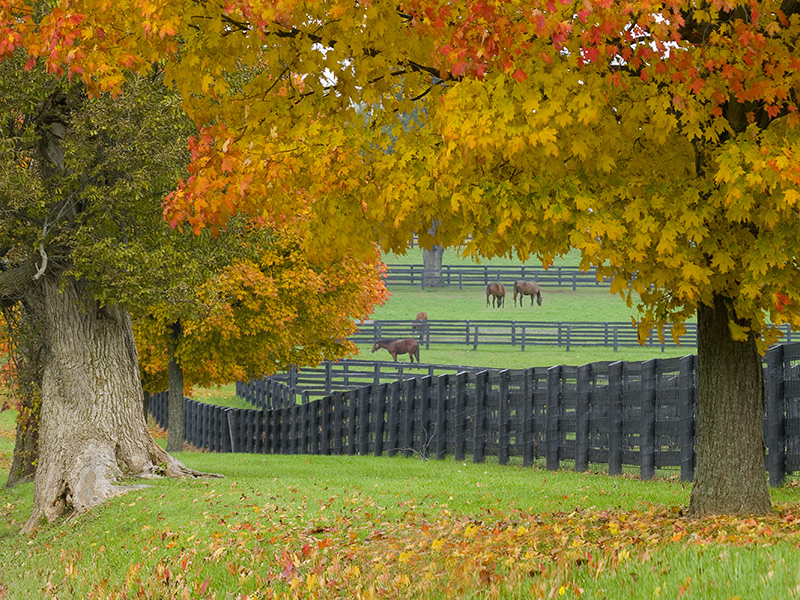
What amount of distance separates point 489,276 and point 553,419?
51642 millimetres

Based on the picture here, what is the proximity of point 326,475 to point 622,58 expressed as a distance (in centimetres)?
1063

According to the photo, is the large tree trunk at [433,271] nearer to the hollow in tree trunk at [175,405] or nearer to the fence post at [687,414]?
the hollow in tree trunk at [175,405]

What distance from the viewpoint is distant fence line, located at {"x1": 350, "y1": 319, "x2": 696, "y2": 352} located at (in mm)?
44906

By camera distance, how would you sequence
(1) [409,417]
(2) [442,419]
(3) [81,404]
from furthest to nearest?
(1) [409,417], (2) [442,419], (3) [81,404]

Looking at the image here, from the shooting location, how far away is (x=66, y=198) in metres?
13.6

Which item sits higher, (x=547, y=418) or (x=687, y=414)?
(x=687, y=414)

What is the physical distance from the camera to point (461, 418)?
62.5ft

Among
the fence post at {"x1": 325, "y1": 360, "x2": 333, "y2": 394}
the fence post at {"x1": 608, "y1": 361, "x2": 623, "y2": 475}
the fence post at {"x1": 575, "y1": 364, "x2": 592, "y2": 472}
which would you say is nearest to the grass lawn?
the fence post at {"x1": 325, "y1": 360, "x2": 333, "y2": 394}

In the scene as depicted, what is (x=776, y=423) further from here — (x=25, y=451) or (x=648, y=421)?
(x=25, y=451)

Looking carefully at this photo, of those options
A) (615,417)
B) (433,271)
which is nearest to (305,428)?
(615,417)

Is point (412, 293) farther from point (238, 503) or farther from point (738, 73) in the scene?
point (738, 73)

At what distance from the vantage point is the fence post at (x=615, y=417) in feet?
48.0

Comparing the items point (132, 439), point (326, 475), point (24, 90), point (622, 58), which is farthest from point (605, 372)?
point (24, 90)

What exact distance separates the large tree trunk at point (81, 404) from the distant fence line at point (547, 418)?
6490 mm
